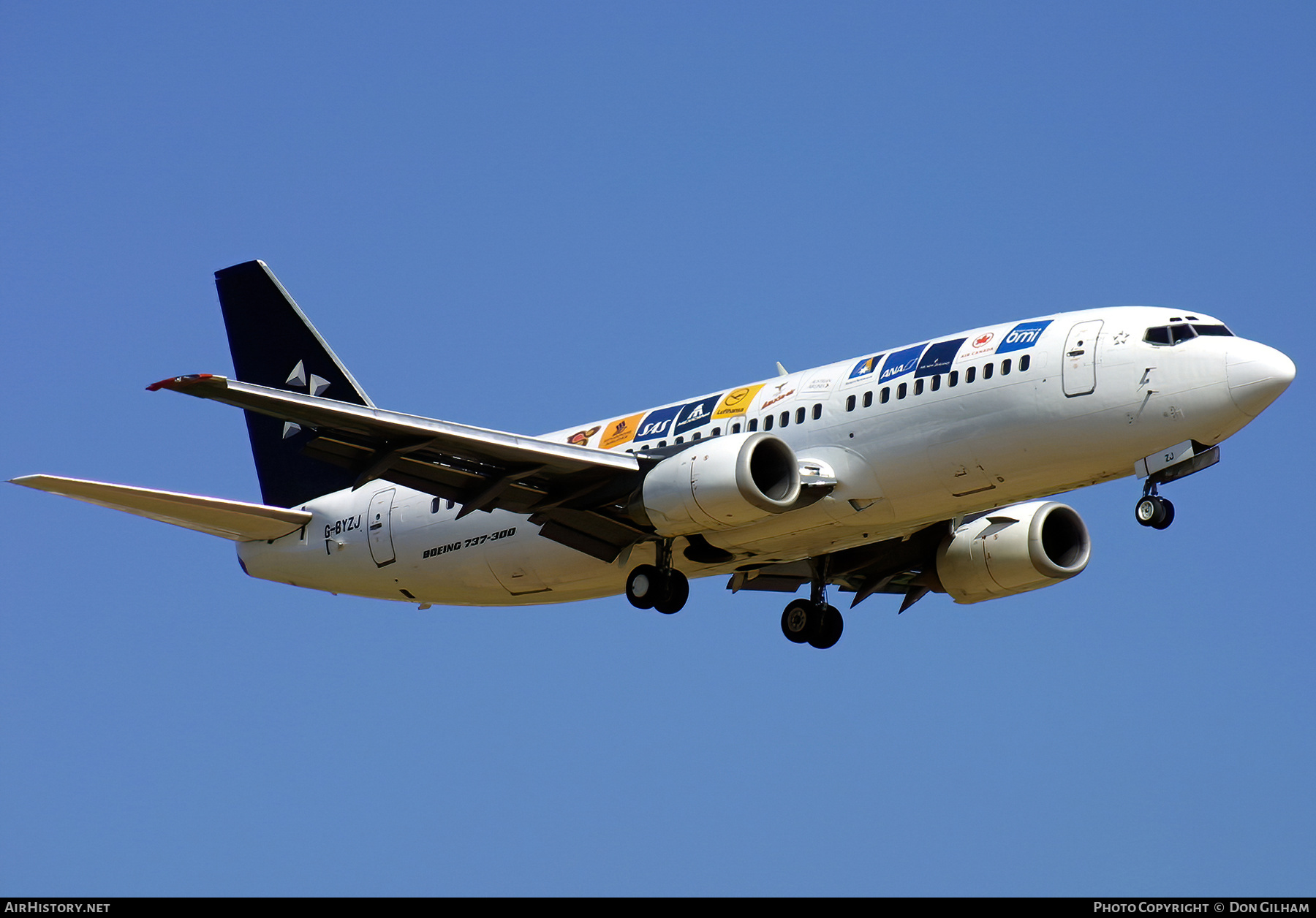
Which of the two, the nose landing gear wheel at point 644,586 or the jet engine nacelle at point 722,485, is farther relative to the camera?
the nose landing gear wheel at point 644,586

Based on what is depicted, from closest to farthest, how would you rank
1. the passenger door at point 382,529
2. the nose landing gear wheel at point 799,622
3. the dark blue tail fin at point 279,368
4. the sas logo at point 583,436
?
the sas logo at point 583,436 < the nose landing gear wheel at point 799,622 < the passenger door at point 382,529 < the dark blue tail fin at point 279,368

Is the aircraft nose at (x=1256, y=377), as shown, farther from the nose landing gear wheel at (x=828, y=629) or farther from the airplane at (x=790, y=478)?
the nose landing gear wheel at (x=828, y=629)

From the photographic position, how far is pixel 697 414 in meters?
32.7

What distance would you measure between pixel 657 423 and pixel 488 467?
3838 millimetres

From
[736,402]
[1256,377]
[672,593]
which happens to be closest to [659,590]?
[672,593]

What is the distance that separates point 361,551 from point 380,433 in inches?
294

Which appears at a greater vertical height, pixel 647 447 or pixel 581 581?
pixel 647 447

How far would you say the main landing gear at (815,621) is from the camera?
35.2 m

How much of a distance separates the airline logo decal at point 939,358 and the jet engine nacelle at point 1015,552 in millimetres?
6331

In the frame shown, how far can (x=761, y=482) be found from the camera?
97.2 ft

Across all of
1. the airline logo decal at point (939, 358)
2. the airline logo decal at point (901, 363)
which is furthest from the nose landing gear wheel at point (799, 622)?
the airline logo decal at point (939, 358)

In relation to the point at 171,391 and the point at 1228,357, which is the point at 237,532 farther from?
the point at 1228,357
